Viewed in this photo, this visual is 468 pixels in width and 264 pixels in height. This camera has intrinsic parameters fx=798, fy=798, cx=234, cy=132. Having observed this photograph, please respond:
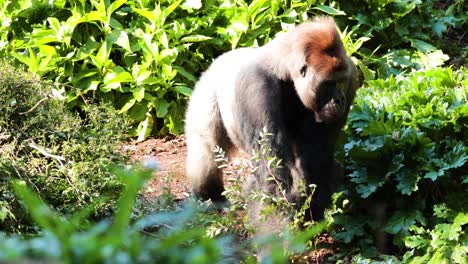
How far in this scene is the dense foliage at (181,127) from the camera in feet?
4.35

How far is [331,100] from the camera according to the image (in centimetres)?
437

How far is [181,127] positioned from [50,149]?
2.00m

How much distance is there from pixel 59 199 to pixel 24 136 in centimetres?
55

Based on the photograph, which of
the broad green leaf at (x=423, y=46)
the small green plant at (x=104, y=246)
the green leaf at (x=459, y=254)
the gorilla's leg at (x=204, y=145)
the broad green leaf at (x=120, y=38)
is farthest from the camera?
the broad green leaf at (x=423, y=46)

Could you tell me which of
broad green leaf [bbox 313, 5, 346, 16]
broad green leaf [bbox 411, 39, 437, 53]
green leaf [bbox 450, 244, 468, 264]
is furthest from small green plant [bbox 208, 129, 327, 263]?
broad green leaf [bbox 411, 39, 437, 53]

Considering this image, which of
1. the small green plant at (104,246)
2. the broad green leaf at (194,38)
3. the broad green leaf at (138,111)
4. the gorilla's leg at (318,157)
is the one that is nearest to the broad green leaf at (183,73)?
the broad green leaf at (194,38)

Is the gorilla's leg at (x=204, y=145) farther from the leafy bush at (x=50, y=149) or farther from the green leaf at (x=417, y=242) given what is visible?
→ the green leaf at (x=417, y=242)

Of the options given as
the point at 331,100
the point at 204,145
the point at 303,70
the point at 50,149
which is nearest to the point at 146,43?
the point at 204,145

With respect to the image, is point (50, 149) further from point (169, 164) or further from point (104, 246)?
point (104, 246)

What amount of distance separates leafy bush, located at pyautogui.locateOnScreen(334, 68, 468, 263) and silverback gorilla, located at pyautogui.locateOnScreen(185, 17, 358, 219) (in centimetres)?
27

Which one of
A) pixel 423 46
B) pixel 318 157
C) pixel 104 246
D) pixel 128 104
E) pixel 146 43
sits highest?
pixel 104 246

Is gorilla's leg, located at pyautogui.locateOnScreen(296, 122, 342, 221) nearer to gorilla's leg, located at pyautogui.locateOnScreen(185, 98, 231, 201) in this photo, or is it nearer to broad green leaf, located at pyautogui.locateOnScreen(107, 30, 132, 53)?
gorilla's leg, located at pyautogui.locateOnScreen(185, 98, 231, 201)

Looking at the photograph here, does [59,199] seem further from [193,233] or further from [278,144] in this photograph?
[193,233]

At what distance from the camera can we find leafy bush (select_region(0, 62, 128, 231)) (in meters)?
4.46
